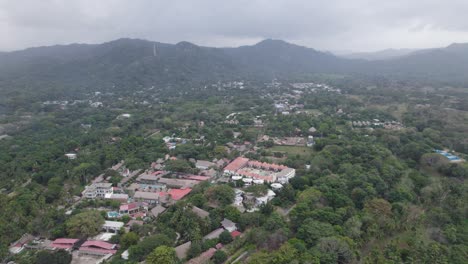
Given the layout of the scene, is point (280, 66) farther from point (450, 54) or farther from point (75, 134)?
point (75, 134)

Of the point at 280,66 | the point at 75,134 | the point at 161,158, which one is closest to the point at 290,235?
the point at 161,158

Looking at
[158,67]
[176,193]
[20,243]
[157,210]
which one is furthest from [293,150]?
[158,67]

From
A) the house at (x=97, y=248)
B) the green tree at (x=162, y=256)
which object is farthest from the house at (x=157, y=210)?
the green tree at (x=162, y=256)

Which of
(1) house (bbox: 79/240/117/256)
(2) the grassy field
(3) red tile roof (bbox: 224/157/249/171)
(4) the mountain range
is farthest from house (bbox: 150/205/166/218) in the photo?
(4) the mountain range

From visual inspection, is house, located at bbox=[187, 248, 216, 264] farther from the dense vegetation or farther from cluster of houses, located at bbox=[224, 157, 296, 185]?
cluster of houses, located at bbox=[224, 157, 296, 185]

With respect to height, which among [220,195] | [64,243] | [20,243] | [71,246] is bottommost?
[20,243]

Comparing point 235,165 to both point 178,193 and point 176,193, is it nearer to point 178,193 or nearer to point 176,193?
point 178,193
